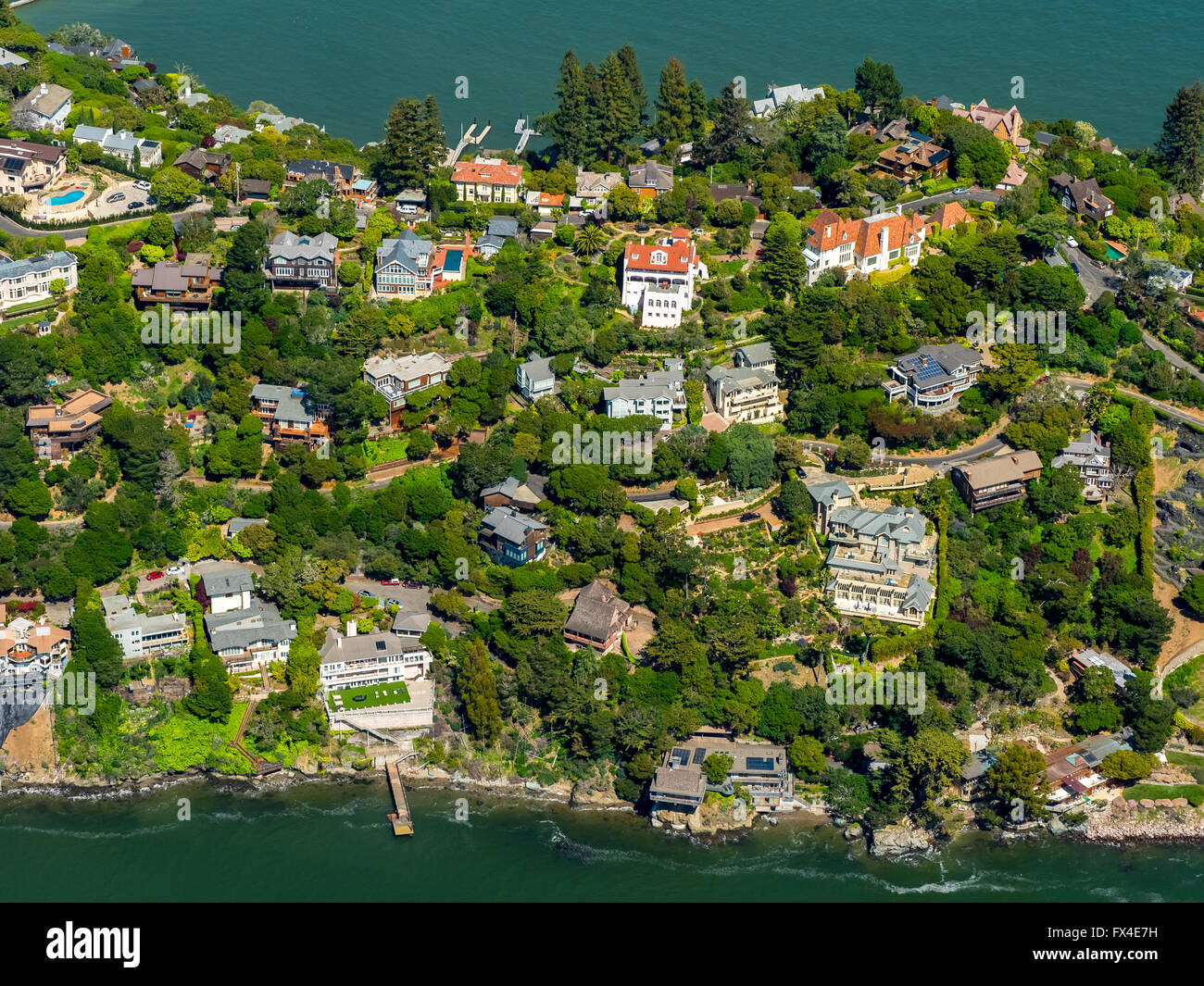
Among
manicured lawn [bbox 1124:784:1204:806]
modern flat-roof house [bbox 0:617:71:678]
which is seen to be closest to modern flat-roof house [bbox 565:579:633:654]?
modern flat-roof house [bbox 0:617:71:678]

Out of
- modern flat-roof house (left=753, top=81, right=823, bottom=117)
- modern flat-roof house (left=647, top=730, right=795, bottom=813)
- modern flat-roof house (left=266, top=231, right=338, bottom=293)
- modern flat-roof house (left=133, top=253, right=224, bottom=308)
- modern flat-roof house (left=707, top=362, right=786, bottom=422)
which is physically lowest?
modern flat-roof house (left=647, top=730, right=795, bottom=813)

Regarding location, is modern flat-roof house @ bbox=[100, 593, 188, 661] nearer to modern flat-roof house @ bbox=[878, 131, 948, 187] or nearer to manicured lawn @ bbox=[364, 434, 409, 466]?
manicured lawn @ bbox=[364, 434, 409, 466]

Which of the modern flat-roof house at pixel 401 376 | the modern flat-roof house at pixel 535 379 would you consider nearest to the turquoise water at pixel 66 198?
the modern flat-roof house at pixel 401 376

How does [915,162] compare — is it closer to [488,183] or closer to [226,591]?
[488,183]

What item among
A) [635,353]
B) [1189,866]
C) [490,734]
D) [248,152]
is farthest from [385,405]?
[1189,866]

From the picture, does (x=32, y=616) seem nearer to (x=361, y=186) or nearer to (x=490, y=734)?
(x=490, y=734)

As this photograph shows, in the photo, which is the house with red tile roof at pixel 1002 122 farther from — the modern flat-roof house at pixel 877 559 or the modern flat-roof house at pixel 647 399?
the modern flat-roof house at pixel 877 559

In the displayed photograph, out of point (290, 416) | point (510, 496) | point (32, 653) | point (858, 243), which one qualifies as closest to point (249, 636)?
point (32, 653)
